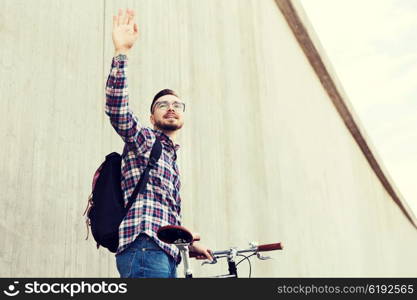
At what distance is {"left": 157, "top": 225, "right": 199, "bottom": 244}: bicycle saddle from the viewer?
8.32 ft

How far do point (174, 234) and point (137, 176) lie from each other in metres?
0.51

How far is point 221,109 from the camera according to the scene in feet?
22.8

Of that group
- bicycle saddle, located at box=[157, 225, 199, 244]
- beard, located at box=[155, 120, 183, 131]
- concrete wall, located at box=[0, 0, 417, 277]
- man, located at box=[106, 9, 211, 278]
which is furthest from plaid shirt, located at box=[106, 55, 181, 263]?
concrete wall, located at box=[0, 0, 417, 277]

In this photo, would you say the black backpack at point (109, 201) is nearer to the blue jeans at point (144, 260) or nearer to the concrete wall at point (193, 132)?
the blue jeans at point (144, 260)

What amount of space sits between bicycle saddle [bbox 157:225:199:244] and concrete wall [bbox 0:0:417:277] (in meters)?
1.35

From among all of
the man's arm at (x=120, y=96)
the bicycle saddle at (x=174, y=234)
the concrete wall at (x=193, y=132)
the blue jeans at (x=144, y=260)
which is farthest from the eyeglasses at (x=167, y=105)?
the concrete wall at (x=193, y=132)

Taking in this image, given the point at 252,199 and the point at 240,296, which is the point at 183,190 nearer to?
the point at 252,199

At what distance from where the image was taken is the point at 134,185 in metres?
2.96

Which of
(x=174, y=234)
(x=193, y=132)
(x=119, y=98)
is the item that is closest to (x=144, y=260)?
(x=174, y=234)

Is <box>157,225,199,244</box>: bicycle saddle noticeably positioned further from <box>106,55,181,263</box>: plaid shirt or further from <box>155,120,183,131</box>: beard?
<box>155,120,183,131</box>: beard

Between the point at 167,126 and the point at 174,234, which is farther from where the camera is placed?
the point at 167,126

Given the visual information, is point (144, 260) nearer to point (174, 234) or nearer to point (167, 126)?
point (174, 234)

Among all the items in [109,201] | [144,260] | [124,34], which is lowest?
[144,260]

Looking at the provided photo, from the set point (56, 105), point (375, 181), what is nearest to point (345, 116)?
point (375, 181)
